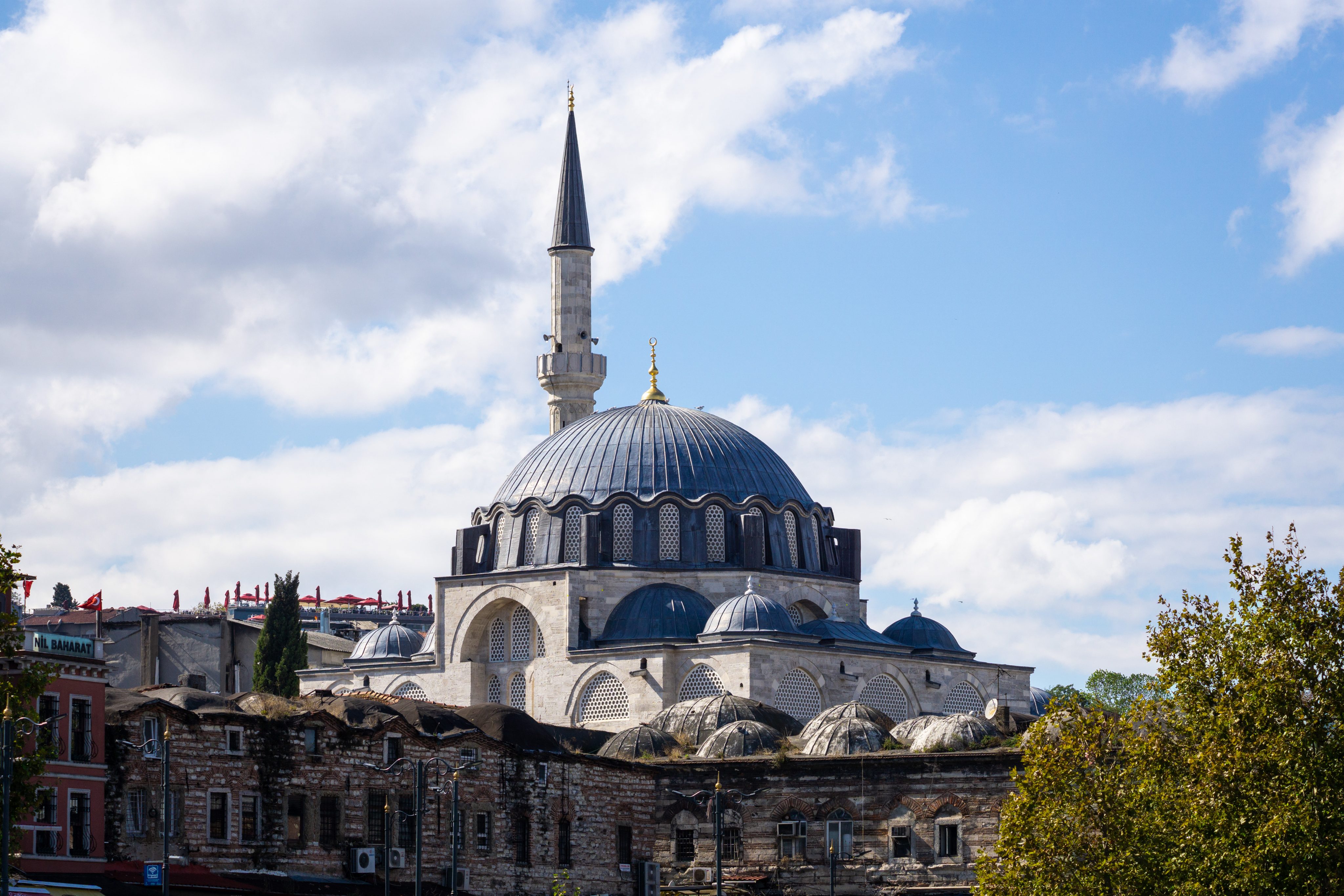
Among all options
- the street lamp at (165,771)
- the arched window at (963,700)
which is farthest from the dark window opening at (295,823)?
the arched window at (963,700)

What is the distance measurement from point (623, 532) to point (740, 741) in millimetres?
11673

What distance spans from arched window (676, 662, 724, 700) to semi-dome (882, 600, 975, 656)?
22.9 ft

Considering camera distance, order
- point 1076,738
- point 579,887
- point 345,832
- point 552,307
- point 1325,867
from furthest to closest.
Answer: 1. point 552,307
2. point 579,887
3. point 345,832
4. point 1076,738
5. point 1325,867

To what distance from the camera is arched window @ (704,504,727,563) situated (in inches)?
2413

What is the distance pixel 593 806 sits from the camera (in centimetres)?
4816

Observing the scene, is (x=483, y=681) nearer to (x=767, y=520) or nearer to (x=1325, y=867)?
(x=767, y=520)

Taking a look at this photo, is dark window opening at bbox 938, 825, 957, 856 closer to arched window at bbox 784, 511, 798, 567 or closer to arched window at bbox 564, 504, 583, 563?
arched window at bbox 784, 511, 798, 567

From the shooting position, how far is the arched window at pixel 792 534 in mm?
62344

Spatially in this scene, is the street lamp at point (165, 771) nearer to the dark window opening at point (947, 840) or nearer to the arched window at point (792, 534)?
the dark window opening at point (947, 840)

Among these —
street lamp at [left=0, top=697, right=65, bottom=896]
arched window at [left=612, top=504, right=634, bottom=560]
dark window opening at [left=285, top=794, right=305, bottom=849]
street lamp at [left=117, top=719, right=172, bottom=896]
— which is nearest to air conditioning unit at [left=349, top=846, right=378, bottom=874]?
dark window opening at [left=285, top=794, right=305, bottom=849]

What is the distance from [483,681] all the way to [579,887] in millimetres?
15133

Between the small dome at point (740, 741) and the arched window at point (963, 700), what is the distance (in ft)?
36.5

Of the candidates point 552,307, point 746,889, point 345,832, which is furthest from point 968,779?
point 552,307

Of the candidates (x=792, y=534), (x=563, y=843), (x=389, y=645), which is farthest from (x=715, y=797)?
(x=389, y=645)
